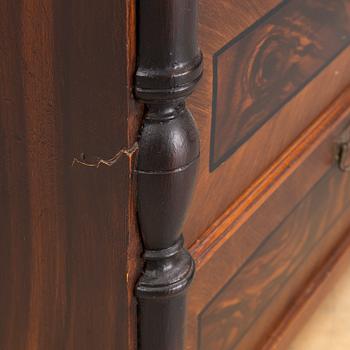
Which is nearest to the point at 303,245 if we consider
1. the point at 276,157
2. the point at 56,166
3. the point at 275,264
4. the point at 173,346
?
the point at 275,264

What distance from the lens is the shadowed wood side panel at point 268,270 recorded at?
1.10m

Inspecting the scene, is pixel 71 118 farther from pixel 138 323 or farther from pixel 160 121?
pixel 138 323

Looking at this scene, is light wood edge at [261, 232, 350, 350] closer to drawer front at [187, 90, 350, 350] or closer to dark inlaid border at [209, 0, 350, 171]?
drawer front at [187, 90, 350, 350]

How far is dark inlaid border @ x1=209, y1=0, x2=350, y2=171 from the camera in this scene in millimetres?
904

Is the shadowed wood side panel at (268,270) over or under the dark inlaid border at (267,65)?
under

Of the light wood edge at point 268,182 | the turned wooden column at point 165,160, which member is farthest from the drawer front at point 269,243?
the turned wooden column at point 165,160

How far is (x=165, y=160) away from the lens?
2.52ft

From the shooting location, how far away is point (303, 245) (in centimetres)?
127

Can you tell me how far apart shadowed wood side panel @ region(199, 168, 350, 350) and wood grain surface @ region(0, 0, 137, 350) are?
8.1 inches

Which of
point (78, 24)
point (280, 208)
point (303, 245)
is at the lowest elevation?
point (303, 245)

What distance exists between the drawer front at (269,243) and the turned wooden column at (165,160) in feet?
0.39

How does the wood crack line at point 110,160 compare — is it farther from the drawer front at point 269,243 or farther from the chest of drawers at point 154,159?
the drawer front at point 269,243

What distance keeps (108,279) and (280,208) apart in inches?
13.3

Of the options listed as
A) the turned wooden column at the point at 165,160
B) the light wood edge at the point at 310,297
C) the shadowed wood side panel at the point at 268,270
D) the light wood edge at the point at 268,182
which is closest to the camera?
the turned wooden column at the point at 165,160
